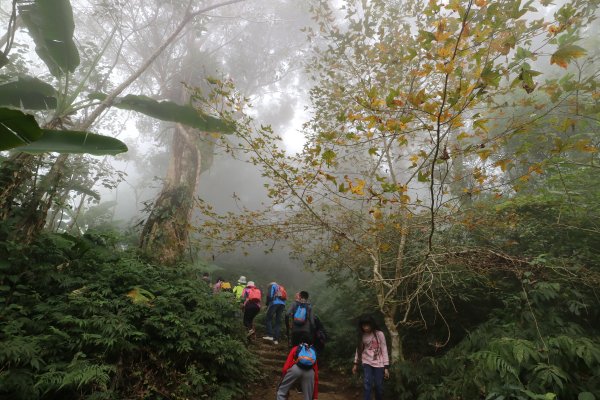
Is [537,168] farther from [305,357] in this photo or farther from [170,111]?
[170,111]

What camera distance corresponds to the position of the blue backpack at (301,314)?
5.97 metres

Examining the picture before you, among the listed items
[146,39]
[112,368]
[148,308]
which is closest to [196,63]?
[146,39]

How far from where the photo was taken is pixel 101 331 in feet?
14.5

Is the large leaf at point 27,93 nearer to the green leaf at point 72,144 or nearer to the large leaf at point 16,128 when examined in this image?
the green leaf at point 72,144

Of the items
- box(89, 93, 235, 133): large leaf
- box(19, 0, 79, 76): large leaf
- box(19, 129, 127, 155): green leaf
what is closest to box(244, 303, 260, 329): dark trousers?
box(89, 93, 235, 133): large leaf

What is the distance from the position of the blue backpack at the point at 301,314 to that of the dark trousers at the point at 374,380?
4.37 ft

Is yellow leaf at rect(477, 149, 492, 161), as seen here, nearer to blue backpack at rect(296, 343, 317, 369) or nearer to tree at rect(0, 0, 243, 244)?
blue backpack at rect(296, 343, 317, 369)

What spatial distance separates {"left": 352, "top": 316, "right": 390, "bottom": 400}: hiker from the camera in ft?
17.5

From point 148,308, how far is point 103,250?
1522mm

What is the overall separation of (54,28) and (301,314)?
6.28 m

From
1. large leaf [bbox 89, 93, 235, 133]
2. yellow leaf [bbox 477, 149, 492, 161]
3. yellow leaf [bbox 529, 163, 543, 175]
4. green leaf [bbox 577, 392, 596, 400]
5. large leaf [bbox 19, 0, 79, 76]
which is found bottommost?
green leaf [bbox 577, 392, 596, 400]

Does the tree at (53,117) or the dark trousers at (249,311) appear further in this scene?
the dark trousers at (249,311)

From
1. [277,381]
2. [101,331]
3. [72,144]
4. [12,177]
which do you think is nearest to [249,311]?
[277,381]

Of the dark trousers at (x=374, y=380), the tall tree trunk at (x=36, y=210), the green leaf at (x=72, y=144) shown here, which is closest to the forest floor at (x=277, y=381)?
the dark trousers at (x=374, y=380)
